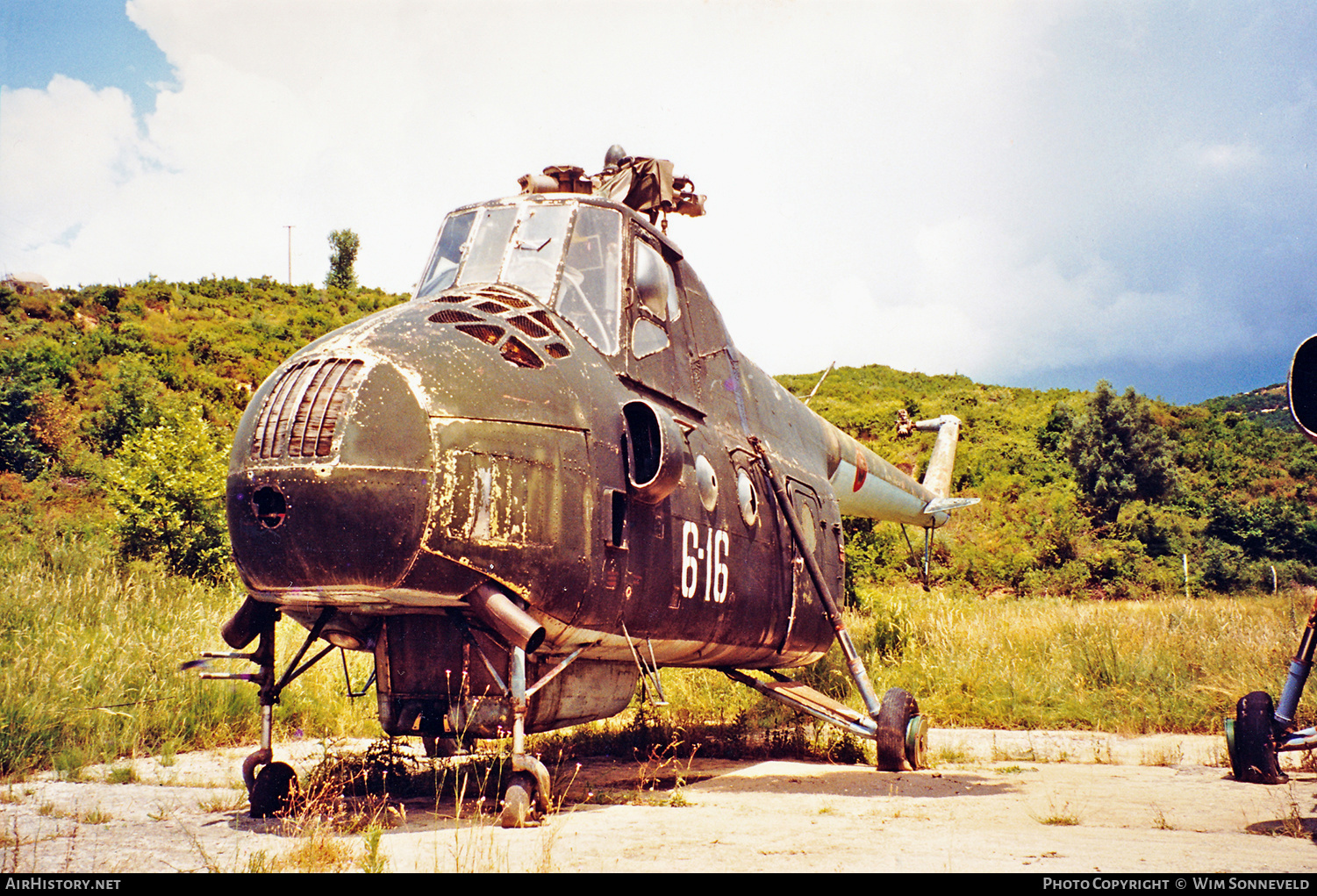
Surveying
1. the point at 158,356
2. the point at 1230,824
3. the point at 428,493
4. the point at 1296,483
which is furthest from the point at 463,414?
the point at 1296,483

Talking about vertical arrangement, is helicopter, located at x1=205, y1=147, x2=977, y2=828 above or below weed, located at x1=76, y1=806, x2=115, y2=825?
above

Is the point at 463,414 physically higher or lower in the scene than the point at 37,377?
lower

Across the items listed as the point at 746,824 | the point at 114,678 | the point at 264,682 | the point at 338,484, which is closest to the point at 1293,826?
the point at 746,824

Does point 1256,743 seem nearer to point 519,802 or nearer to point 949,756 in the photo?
point 949,756

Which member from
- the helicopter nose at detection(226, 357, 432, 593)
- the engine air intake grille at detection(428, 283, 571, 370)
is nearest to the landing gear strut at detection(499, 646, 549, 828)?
the helicopter nose at detection(226, 357, 432, 593)

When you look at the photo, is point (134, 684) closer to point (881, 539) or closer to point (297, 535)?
point (297, 535)

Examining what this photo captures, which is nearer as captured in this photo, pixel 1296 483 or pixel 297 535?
pixel 297 535

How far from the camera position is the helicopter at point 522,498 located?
4.59m

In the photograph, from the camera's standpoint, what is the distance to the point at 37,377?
33469mm

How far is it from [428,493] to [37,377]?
35.8 m

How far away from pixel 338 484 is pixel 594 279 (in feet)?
8.68

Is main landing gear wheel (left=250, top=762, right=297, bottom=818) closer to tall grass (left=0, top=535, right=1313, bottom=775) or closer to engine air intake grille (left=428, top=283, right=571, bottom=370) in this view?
tall grass (left=0, top=535, right=1313, bottom=775)

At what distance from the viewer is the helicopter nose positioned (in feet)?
14.7

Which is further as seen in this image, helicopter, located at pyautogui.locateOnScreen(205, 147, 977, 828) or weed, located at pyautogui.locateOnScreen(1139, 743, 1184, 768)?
weed, located at pyautogui.locateOnScreen(1139, 743, 1184, 768)
